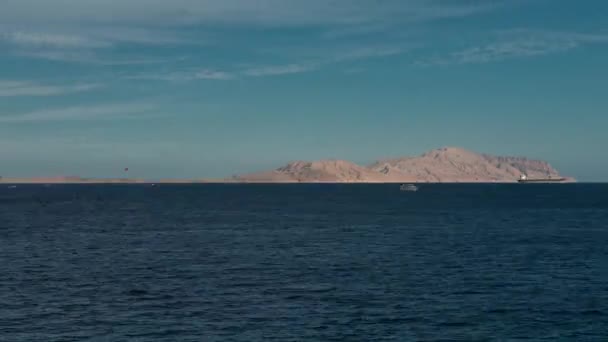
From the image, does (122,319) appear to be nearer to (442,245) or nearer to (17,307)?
(17,307)

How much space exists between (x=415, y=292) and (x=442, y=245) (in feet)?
134

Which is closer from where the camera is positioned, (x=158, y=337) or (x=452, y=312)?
(x=158, y=337)

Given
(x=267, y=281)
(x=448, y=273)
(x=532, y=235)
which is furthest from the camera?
(x=532, y=235)

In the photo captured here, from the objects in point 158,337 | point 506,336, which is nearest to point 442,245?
point 506,336

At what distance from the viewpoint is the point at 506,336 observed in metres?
44.4

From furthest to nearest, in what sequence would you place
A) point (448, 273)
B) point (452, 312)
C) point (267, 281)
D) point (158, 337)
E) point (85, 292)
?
point (448, 273)
point (267, 281)
point (85, 292)
point (452, 312)
point (158, 337)

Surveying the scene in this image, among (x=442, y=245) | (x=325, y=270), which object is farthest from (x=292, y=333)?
(x=442, y=245)

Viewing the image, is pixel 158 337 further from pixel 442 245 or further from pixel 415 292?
pixel 442 245

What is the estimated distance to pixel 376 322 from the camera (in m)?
48.0

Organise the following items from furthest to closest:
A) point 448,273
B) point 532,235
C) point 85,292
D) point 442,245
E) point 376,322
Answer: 1. point 532,235
2. point 442,245
3. point 448,273
4. point 85,292
5. point 376,322

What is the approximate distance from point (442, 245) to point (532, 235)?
25106 millimetres

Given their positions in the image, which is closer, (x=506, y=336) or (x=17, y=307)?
(x=506, y=336)

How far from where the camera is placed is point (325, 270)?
72625mm

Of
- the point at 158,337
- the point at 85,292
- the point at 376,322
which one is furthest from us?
the point at 85,292
